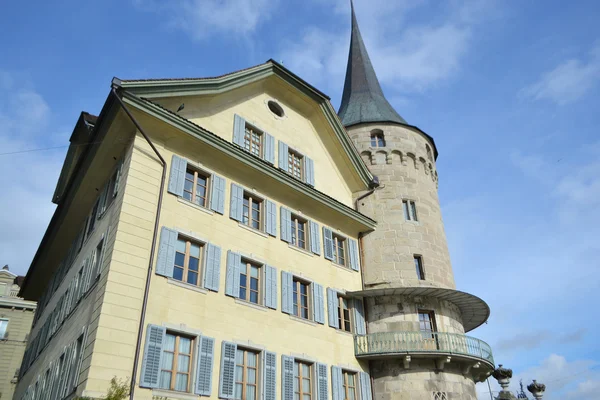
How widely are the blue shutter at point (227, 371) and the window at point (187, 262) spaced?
229 cm

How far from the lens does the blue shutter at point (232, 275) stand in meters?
17.1

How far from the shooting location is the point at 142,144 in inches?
677

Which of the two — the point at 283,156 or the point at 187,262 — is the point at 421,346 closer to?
the point at 283,156

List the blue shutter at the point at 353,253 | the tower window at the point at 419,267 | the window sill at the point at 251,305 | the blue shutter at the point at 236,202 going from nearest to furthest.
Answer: the window sill at the point at 251,305
the blue shutter at the point at 236,202
the blue shutter at the point at 353,253
the tower window at the point at 419,267

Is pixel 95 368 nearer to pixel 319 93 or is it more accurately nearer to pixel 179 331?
pixel 179 331

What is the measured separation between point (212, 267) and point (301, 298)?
4650mm

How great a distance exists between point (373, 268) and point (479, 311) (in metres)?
5.41

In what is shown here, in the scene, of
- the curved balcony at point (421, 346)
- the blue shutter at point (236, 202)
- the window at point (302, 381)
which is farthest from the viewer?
the curved balcony at point (421, 346)

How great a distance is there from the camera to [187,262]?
54.3 feet

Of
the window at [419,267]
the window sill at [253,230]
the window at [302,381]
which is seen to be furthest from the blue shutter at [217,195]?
the window at [419,267]

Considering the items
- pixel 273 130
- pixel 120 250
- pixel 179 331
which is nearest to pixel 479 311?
pixel 273 130

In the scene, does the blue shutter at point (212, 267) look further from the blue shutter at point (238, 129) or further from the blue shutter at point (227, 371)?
the blue shutter at point (238, 129)

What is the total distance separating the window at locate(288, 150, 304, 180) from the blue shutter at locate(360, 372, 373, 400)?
904 centimetres

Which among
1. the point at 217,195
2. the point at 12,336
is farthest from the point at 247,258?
the point at 12,336
